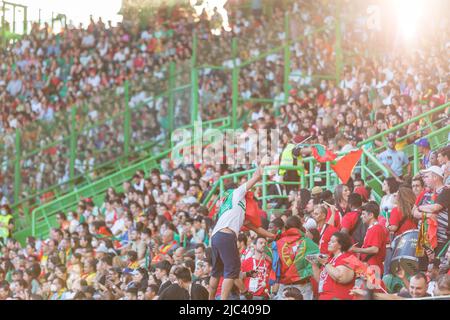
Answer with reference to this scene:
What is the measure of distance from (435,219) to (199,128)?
487cm

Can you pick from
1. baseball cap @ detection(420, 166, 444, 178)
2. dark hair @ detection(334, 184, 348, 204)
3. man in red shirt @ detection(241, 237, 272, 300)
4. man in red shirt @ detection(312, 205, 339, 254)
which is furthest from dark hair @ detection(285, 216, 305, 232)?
baseball cap @ detection(420, 166, 444, 178)

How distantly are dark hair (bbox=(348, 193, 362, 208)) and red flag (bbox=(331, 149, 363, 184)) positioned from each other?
569 mm

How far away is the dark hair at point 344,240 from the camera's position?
23.0 ft

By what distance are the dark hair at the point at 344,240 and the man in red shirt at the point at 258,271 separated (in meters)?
0.87

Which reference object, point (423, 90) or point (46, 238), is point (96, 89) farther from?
point (423, 90)

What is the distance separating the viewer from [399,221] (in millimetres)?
7262

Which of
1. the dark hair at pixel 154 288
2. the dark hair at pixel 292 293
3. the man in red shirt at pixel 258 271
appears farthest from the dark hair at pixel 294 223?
the dark hair at pixel 154 288

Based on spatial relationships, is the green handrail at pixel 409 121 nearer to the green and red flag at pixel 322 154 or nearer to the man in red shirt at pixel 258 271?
the green and red flag at pixel 322 154

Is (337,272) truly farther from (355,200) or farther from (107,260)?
(107,260)

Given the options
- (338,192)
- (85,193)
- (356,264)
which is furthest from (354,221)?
(85,193)

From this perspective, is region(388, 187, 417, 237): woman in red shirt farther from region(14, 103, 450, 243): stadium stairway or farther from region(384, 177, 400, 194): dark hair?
region(14, 103, 450, 243): stadium stairway

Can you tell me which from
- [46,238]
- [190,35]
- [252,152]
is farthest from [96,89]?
[252,152]

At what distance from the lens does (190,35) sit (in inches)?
509

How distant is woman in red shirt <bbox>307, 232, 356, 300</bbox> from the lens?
695cm
